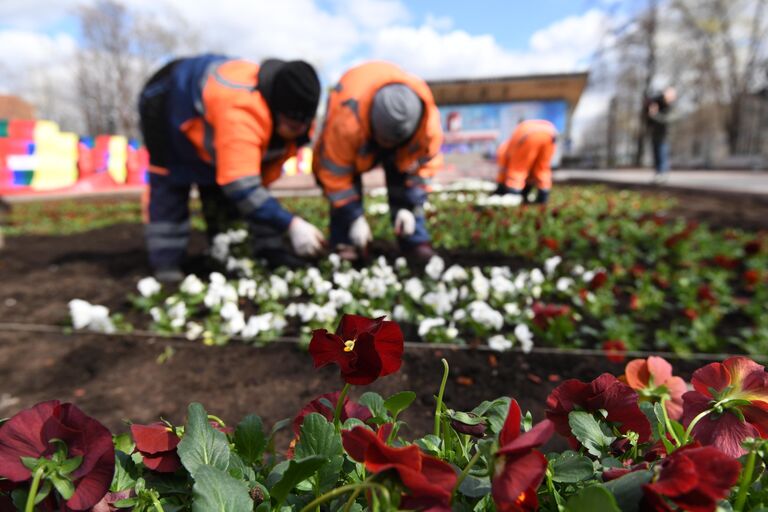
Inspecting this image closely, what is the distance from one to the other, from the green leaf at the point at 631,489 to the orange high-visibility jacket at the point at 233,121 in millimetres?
2586

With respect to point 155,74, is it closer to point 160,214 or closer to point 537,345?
point 160,214

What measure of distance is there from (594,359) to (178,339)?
1.88 m

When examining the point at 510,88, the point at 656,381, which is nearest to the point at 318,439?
the point at 656,381

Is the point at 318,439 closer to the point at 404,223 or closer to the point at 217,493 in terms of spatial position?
the point at 217,493

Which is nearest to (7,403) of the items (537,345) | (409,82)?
(537,345)

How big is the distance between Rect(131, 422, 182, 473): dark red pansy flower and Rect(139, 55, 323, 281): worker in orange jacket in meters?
2.32

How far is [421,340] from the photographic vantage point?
2277mm

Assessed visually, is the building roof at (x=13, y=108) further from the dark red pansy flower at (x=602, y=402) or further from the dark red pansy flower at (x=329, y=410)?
the dark red pansy flower at (x=602, y=402)

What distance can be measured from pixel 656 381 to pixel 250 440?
23.4 inches

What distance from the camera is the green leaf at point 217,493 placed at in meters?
0.45

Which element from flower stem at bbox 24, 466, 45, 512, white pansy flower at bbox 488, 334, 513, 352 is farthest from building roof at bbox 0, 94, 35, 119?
flower stem at bbox 24, 466, 45, 512

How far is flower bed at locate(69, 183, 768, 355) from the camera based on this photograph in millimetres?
2320

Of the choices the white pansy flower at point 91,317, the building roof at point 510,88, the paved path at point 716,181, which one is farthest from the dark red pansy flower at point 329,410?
the building roof at point 510,88

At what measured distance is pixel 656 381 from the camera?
2.55ft
